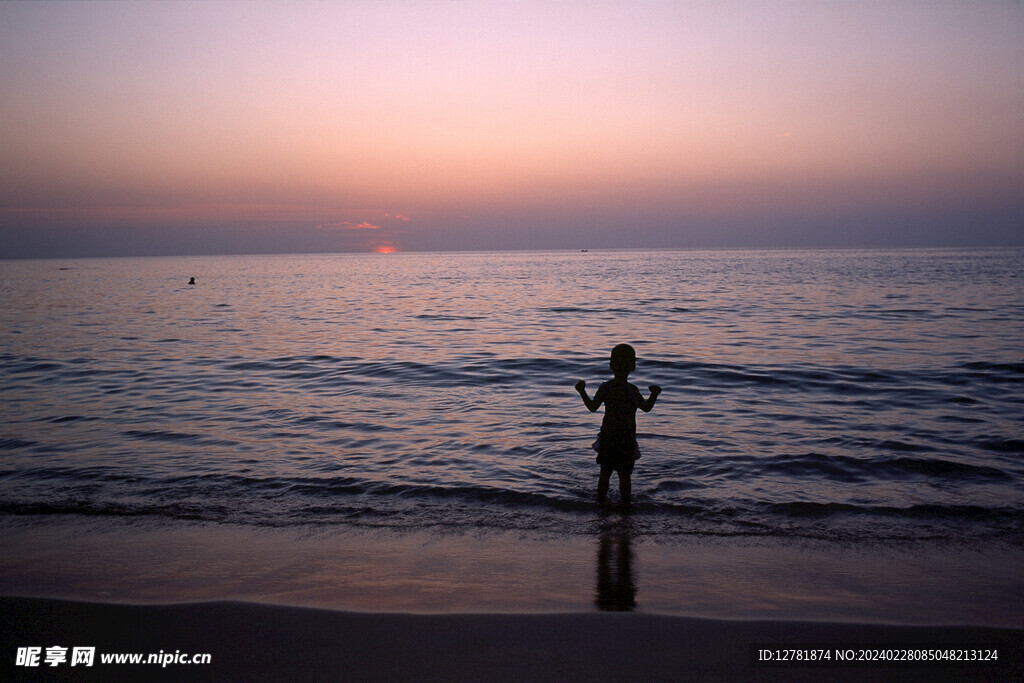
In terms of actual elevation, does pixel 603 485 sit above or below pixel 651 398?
below

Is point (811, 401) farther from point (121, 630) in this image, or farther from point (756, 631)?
point (121, 630)

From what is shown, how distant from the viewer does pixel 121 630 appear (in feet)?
13.4

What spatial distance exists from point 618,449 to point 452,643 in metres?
3.27

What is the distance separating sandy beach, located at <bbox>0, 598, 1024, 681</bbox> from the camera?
3574 mm

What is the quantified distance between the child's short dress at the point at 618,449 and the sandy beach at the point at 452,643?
2573 millimetres

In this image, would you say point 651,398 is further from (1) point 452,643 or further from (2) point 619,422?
(1) point 452,643

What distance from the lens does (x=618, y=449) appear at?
6.68m

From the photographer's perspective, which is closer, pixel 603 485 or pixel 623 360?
pixel 623 360

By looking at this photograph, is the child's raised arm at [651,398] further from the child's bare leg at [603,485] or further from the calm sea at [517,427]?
the calm sea at [517,427]

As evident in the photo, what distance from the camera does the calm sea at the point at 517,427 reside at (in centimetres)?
676

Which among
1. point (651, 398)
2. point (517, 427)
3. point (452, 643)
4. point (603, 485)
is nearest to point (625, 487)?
point (603, 485)

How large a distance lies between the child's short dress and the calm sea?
1.70 ft

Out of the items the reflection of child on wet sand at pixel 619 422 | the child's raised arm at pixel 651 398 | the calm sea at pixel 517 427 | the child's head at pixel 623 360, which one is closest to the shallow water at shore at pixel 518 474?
the calm sea at pixel 517 427

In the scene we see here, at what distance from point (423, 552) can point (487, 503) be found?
1652 mm
